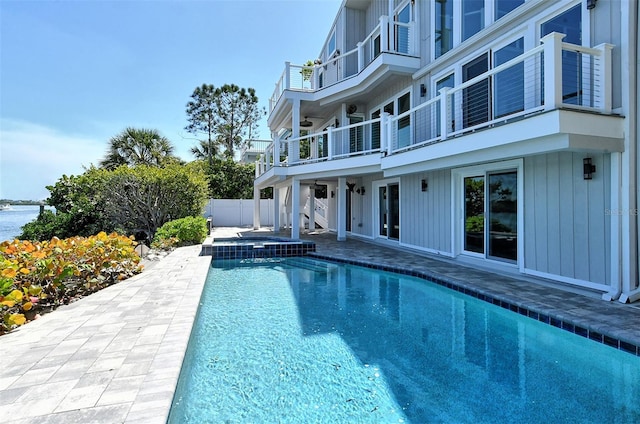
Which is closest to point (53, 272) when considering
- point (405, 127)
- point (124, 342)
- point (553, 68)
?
point (124, 342)

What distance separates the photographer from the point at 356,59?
561 inches

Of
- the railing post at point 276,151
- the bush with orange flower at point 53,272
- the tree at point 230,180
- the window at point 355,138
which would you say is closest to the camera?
the bush with orange flower at point 53,272

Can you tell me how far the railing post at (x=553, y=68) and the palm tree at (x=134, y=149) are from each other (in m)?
18.0

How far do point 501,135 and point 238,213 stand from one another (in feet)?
60.5

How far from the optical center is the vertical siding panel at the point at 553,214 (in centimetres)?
640

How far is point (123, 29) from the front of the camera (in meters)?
12.1

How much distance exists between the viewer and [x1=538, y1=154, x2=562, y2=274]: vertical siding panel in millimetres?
6402

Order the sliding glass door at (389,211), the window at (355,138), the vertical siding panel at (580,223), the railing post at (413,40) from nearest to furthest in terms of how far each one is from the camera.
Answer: the vertical siding panel at (580,223), the railing post at (413,40), the sliding glass door at (389,211), the window at (355,138)

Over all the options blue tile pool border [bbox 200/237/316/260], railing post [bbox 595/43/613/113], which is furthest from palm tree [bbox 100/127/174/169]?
railing post [bbox 595/43/613/113]

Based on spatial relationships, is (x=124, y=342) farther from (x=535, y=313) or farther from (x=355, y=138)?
(x=355, y=138)

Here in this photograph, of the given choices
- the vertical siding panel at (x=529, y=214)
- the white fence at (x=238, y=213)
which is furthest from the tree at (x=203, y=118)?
the vertical siding panel at (x=529, y=214)

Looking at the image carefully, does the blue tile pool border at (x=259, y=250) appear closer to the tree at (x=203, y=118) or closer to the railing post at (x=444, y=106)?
the railing post at (x=444, y=106)

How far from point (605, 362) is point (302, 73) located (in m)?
14.2

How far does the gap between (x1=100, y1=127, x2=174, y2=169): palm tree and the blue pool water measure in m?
16.0
